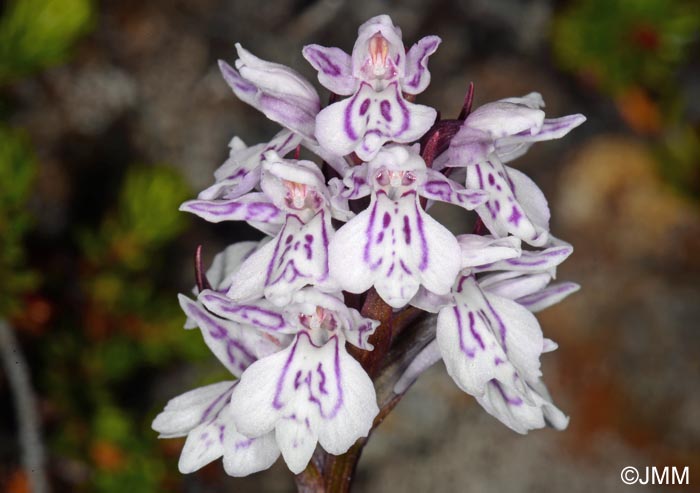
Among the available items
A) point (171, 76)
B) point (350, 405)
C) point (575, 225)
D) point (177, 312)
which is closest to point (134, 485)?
point (177, 312)

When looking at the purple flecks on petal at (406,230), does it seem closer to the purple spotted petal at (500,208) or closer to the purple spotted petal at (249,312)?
the purple spotted petal at (500,208)

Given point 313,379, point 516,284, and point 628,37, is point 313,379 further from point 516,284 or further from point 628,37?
point 628,37

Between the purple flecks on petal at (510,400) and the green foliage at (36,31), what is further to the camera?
the green foliage at (36,31)

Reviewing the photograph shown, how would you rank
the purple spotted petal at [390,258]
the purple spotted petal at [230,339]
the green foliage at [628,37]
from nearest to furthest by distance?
1. the purple spotted petal at [390,258]
2. the purple spotted petal at [230,339]
3. the green foliage at [628,37]

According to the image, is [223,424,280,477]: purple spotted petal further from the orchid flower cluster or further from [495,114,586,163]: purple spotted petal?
[495,114,586,163]: purple spotted petal

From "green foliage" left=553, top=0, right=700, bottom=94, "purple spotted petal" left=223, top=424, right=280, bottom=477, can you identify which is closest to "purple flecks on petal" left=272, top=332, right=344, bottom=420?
"purple spotted petal" left=223, top=424, right=280, bottom=477

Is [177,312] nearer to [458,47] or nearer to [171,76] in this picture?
[171,76]

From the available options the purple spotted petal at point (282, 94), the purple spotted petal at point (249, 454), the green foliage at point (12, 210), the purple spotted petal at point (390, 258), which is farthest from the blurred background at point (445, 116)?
the purple spotted petal at point (390, 258)
